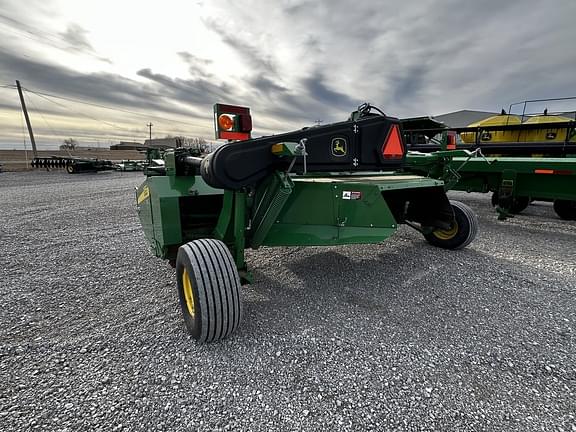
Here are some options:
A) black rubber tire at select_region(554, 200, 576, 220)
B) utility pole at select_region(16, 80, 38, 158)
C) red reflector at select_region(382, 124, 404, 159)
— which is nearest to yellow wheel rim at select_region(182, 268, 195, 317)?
red reflector at select_region(382, 124, 404, 159)

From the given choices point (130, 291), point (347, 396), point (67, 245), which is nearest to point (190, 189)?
point (130, 291)

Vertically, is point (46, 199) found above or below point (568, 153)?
below

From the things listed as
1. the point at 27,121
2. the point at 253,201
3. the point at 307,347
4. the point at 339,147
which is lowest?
the point at 307,347

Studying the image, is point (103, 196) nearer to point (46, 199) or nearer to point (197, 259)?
point (46, 199)

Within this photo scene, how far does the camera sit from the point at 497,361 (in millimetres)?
1960

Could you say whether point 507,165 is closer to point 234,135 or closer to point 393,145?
point 393,145

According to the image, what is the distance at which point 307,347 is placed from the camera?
82.4 inches

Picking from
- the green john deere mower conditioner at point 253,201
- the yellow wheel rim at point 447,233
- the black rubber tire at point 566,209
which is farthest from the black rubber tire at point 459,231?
the black rubber tire at point 566,209

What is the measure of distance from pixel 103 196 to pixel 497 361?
1023 cm

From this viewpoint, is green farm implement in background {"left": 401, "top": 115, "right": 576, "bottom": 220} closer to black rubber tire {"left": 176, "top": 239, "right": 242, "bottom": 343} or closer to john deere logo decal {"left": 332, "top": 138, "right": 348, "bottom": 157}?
john deere logo decal {"left": 332, "top": 138, "right": 348, "bottom": 157}

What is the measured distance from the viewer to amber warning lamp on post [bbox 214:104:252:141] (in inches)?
77.6

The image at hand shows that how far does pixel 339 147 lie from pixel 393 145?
1.56ft

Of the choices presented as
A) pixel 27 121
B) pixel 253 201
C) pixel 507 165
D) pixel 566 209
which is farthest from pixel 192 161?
pixel 27 121

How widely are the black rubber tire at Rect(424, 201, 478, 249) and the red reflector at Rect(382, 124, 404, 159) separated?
188cm
